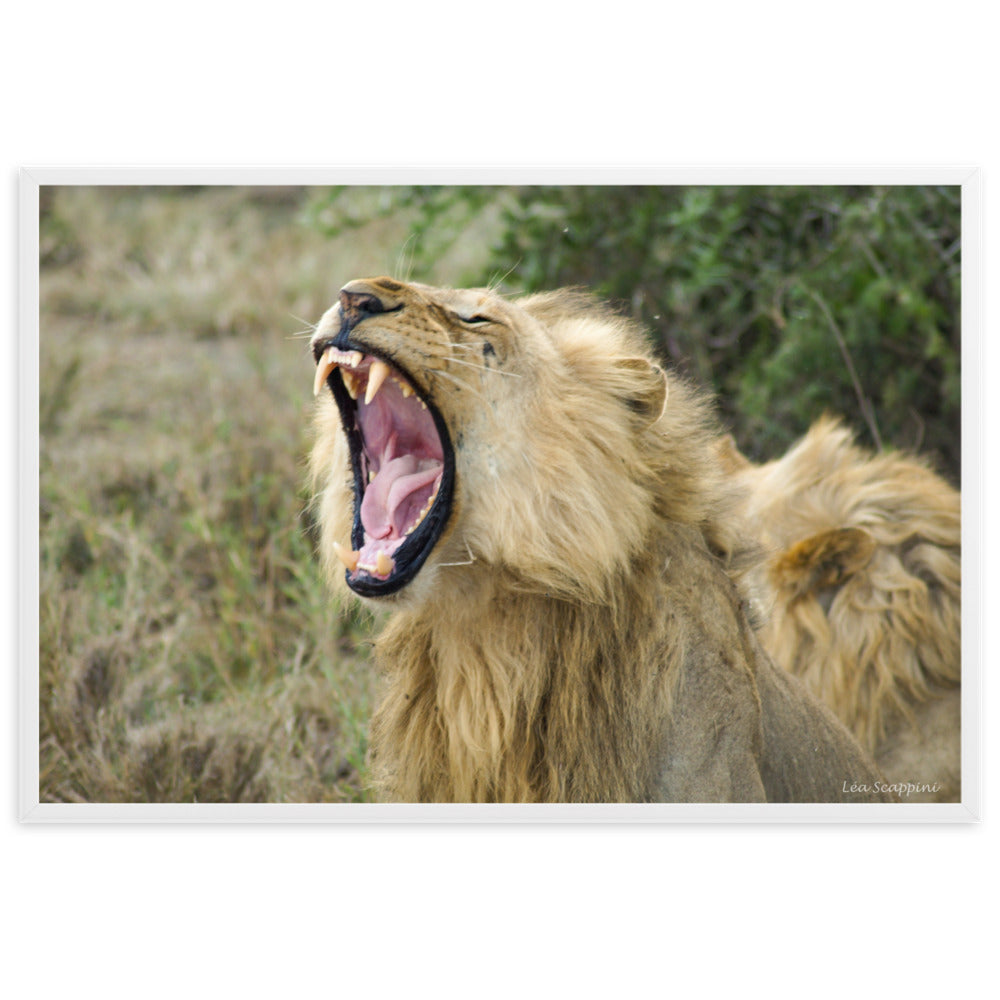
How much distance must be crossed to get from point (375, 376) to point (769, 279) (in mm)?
2341

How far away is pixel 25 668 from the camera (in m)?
2.96

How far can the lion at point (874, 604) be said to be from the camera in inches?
130

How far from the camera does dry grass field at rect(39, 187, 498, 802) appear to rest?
3.38 m

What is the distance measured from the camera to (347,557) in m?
2.24

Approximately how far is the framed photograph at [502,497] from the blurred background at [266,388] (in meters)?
0.01

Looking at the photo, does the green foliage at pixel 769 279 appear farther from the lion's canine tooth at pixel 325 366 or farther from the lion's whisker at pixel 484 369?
the lion's canine tooth at pixel 325 366

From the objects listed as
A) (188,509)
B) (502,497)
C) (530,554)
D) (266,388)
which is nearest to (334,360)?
(502,497)

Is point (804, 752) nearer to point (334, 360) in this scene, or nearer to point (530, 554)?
point (530, 554)

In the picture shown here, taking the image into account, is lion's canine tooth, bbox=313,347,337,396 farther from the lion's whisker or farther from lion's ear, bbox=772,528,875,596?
lion's ear, bbox=772,528,875,596

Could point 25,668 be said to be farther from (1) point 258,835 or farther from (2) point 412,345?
(2) point 412,345

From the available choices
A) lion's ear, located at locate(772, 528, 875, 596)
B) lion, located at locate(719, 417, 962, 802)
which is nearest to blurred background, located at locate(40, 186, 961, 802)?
lion, located at locate(719, 417, 962, 802)

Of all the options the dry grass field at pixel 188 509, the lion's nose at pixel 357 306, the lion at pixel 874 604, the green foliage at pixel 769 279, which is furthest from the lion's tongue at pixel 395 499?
the green foliage at pixel 769 279
